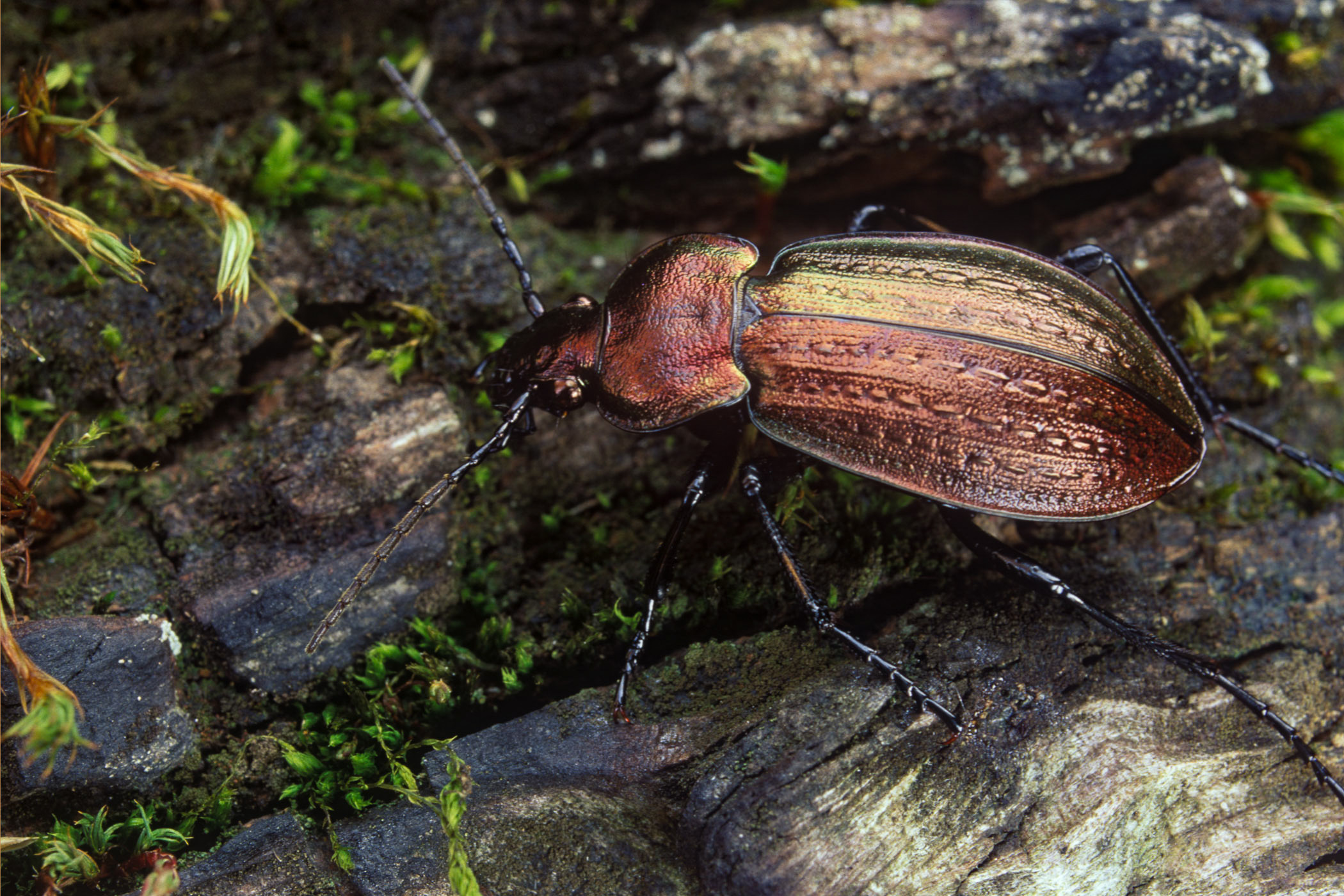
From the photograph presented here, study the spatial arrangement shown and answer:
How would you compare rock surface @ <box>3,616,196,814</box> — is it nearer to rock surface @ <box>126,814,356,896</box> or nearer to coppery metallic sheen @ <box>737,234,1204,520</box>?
rock surface @ <box>126,814,356,896</box>

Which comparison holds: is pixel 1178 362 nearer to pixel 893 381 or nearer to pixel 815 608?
pixel 893 381

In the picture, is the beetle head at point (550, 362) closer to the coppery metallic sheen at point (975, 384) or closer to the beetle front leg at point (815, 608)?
the coppery metallic sheen at point (975, 384)

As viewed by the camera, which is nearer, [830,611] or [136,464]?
[830,611]

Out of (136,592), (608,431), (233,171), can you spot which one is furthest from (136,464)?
(608,431)

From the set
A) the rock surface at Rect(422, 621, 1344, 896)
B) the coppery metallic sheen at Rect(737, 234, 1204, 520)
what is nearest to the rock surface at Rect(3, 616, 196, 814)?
the rock surface at Rect(422, 621, 1344, 896)

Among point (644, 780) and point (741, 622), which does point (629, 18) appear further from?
point (644, 780)

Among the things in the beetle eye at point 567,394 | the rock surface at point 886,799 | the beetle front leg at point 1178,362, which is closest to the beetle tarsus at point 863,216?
the beetle front leg at point 1178,362

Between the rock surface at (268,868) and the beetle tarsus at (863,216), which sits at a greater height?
the beetle tarsus at (863,216)
